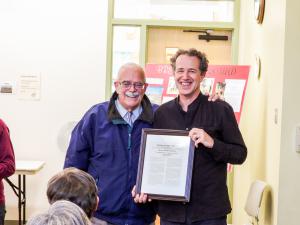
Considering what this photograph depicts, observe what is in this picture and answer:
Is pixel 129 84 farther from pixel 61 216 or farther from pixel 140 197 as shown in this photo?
pixel 61 216

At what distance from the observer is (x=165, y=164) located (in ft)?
7.48

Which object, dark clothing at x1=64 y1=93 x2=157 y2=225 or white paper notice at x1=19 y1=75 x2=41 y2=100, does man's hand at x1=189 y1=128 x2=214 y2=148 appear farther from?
white paper notice at x1=19 y1=75 x2=41 y2=100

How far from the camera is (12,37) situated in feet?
16.3

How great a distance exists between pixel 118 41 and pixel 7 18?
3.92ft

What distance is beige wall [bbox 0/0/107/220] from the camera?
16.3 ft

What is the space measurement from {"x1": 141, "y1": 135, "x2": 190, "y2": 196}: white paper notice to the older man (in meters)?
0.09

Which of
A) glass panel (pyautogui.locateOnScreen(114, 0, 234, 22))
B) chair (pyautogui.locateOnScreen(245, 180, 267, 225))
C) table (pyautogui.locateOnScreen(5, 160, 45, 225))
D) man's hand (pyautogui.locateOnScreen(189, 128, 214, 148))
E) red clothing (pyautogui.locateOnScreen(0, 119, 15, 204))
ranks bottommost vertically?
table (pyautogui.locateOnScreen(5, 160, 45, 225))

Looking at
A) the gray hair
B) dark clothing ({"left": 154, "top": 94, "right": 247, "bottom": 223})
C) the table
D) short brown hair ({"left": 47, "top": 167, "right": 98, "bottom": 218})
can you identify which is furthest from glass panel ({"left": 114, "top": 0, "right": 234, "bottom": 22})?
the gray hair

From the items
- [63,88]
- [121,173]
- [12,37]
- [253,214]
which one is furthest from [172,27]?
[121,173]

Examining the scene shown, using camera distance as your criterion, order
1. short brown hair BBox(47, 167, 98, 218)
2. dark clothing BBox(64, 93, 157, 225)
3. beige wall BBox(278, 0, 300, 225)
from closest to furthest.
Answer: short brown hair BBox(47, 167, 98, 218), dark clothing BBox(64, 93, 157, 225), beige wall BBox(278, 0, 300, 225)

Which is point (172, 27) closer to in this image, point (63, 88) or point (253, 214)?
point (63, 88)

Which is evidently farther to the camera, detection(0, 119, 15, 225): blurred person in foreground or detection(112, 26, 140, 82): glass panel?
detection(112, 26, 140, 82): glass panel

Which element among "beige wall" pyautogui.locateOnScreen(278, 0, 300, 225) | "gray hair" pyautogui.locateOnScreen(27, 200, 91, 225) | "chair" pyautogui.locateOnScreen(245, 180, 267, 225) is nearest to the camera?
"gray hair" pyautogui.locateOnScreen(27, 200, 91, 225)

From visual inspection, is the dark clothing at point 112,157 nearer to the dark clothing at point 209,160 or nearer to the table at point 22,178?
the dark clothing at point 209,160
